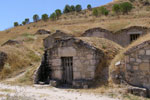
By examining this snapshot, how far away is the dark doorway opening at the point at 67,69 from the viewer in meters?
10.6

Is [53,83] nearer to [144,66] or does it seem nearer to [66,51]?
[66,51]

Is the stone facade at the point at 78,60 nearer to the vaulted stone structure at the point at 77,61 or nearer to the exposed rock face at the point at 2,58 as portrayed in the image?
the vaulted stone structure at the point at 77,61

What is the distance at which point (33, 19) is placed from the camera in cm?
5672

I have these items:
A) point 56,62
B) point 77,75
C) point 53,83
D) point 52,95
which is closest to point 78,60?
point 77,75

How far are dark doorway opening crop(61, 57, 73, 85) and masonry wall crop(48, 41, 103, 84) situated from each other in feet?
0.74

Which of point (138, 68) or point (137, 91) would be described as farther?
point (138, 68)

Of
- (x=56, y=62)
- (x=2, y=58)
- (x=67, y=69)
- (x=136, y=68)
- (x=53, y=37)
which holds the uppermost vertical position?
(x=53, y=37)

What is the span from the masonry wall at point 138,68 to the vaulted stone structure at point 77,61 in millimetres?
1410

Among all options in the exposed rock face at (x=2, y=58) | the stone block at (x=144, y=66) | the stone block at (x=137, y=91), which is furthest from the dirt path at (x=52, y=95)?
the exposed rock face at (x=2, y=58)

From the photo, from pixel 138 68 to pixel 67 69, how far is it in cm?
415

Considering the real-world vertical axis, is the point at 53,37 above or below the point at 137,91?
above

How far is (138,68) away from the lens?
792 centimetres

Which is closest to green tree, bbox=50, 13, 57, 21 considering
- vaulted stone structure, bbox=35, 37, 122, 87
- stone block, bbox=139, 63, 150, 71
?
vaulted stone structure, bbox=35, 37, 122, 87

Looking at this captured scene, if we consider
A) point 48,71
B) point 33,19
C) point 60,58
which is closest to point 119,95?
point 60,58
